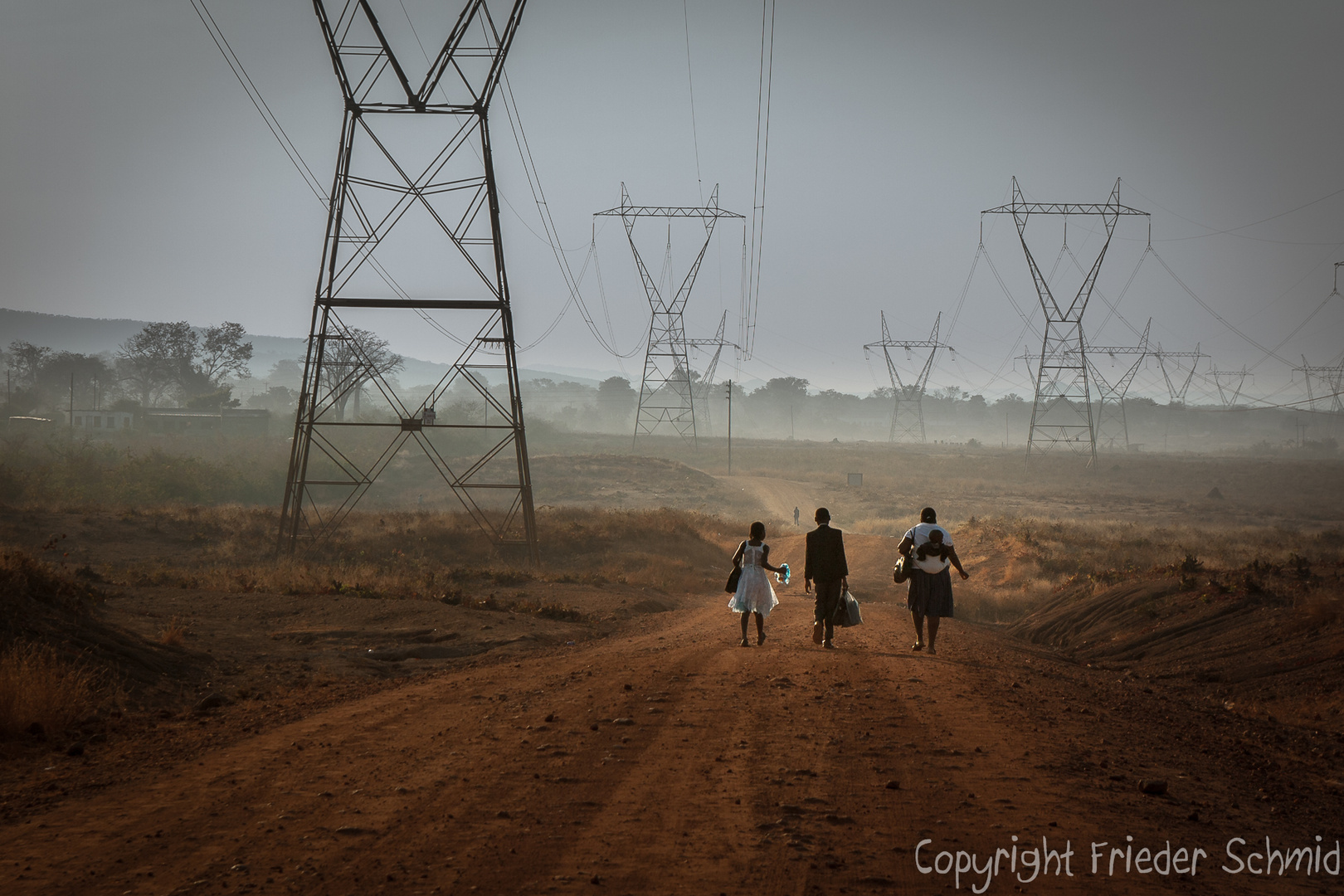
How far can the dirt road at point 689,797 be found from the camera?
484 cm

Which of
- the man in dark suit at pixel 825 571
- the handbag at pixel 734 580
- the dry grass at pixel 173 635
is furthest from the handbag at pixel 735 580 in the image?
the dry grass at pixel 173 635

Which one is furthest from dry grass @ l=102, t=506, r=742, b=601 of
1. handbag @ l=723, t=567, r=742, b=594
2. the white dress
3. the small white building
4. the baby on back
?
the small white building

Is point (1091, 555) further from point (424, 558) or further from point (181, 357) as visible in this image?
point (181, 357)

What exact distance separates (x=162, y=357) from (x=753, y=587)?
450ft

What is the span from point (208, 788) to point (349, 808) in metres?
1.32

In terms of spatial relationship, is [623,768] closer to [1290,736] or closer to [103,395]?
[1290,736]

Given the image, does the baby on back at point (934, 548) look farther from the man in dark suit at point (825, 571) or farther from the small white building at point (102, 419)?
the small white building at point (102, 419)

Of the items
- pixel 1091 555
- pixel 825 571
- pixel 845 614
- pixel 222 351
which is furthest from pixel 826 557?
pixel 222 351

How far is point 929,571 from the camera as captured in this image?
41.2 feet

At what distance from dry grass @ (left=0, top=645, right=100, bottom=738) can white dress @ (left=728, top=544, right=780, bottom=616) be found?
8237mm

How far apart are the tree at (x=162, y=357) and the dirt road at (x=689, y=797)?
135944 millimetres

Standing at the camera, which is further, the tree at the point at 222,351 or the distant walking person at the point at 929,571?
the tree at the point at 222,351

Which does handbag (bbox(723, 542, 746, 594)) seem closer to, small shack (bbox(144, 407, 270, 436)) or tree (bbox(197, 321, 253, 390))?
small shack (bbox(144, 407, 270, 436))

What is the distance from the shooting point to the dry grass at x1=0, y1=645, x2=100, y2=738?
24.6 ft
